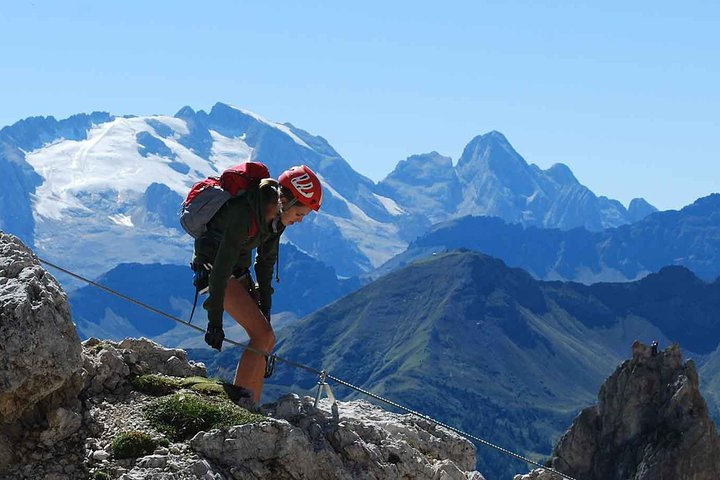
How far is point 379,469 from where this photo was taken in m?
16.5

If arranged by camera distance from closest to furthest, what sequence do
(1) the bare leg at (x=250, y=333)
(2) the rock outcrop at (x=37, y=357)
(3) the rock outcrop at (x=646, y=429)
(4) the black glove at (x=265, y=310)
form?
(2) the rock outcrop at (x=37, y=357) → (1) the bare leg at (x=250, y=333) → (4) the black glove at (x=265, y=310) → (3) the rock outcrop at (x=646, y=429)

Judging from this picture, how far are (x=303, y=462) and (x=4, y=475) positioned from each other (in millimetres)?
3886

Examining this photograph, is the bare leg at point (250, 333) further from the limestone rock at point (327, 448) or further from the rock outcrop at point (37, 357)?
the rock outcrop at point (37, 357)

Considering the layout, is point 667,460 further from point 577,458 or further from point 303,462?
point 303,462

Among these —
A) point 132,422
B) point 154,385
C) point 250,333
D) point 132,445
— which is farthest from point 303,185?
point 132,445

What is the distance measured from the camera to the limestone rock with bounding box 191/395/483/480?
15141 millimetres

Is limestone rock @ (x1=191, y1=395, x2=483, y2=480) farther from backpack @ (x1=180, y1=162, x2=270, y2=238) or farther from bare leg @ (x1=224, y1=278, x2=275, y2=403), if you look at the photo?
backpack @ (x1=180, y1=162, x2=270, y2=238)

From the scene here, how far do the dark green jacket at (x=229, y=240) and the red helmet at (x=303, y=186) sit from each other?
56 centimetres

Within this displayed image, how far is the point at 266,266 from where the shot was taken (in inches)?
764

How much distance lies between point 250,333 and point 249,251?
4.41 feet

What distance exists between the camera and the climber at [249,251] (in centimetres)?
1730

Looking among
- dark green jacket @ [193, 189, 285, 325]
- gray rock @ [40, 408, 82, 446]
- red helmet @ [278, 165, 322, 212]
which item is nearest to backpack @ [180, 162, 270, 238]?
dark green jacket @ [193, 189, 285, 325]

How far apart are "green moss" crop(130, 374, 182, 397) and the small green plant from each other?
192 cm

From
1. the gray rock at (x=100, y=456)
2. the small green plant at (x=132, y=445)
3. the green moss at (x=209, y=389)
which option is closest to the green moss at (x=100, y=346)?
the green moss at (x=209, y=389)
